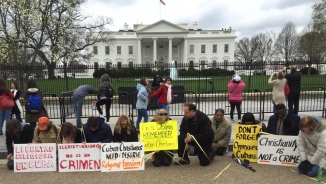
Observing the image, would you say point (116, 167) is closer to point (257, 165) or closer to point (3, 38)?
point (257, 165)

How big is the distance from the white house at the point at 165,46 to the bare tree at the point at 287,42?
12204mm

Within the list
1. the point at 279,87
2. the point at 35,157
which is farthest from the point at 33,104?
the point at 279,87

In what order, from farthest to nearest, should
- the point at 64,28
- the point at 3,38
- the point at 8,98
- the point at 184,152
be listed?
1. the point at 64,28
2. the point at 3,38
3. the point at 8,98
4. the point at 184,152

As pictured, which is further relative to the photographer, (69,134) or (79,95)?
(79,95)

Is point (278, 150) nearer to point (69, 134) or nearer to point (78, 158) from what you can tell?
point (78, 158)

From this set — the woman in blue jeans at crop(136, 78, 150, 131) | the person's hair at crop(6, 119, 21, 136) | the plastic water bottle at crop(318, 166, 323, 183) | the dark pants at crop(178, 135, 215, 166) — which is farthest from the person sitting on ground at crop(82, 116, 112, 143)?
the plastic water bottle at crop(318, 166, 323, 183)

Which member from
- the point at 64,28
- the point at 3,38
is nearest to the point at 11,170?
the point at 3,38

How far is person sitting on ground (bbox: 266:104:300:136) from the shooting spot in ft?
16.5

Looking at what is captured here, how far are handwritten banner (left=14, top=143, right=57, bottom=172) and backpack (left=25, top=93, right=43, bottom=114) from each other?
1.85 meters

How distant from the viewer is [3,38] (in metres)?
19.9

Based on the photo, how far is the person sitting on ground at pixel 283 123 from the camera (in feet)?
16.5

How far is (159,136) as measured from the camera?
5141 millimetres

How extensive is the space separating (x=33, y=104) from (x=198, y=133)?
4.19 metres

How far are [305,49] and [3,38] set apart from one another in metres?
37.3
